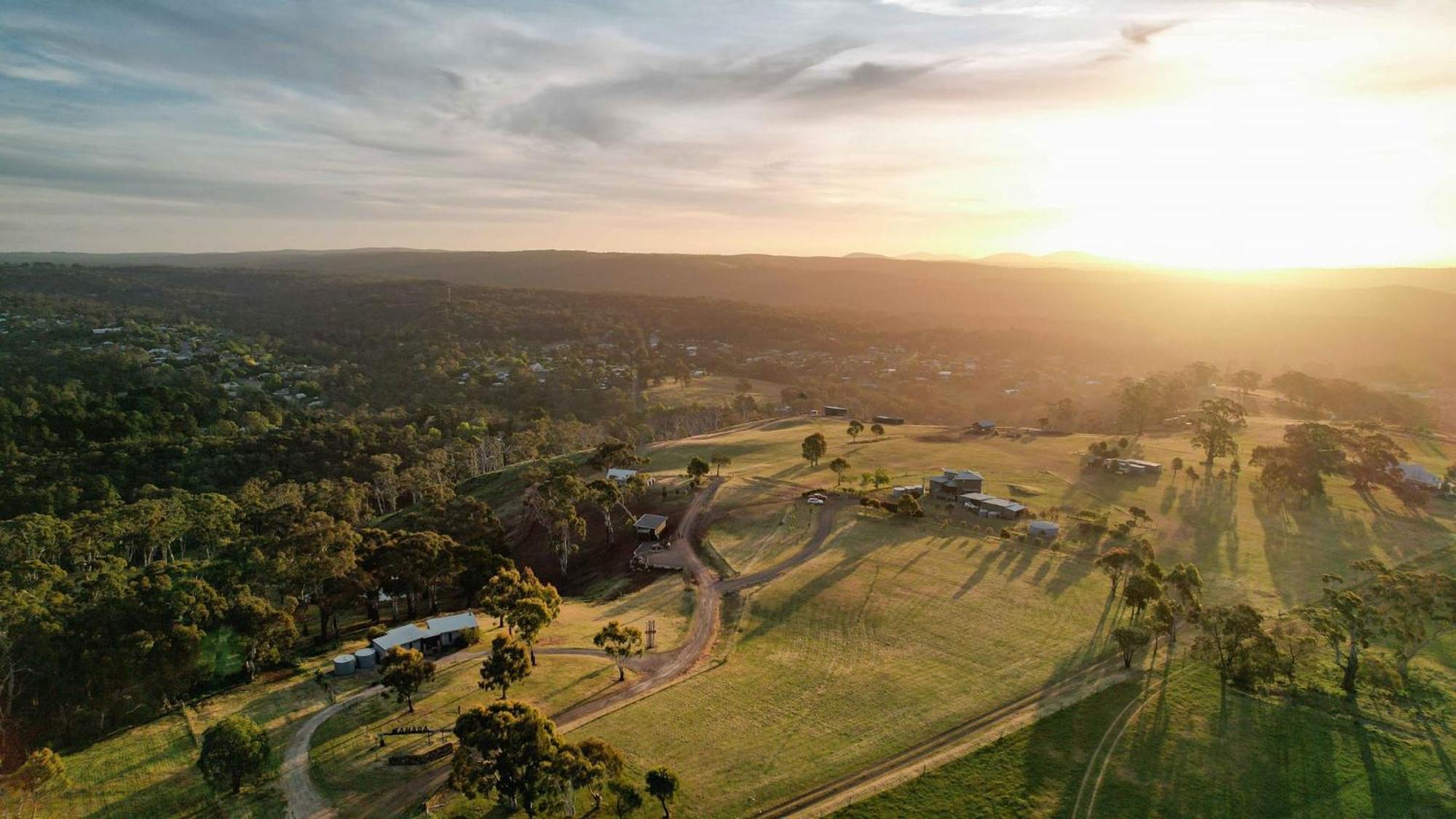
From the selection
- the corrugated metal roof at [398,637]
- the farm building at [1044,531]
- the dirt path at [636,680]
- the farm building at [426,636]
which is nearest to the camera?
→ the dirt path at [636,680]

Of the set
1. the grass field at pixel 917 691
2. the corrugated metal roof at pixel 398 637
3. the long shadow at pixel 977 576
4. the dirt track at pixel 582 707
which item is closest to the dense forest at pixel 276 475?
the grass field at pixel 917 691

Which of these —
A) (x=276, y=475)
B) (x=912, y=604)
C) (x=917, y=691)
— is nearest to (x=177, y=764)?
(x=917, y=691)

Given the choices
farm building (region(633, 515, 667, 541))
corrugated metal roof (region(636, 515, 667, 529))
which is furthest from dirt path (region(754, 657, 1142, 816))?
corrugated metal roof (region(636, 515, 667, 529))

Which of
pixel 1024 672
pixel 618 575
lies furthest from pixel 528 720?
pixel 618 575

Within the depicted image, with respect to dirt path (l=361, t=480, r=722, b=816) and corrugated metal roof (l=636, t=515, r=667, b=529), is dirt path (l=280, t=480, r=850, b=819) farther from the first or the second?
corrugated metal roof (l=636, t=515, r=667, b=529)

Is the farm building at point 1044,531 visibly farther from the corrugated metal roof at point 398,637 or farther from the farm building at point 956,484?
the corrugated metal roof at point 398,637

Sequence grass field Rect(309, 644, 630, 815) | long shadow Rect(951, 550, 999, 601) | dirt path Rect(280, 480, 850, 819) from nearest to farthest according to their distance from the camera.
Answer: dirt path Rect(280, 480, 850, 819)
grass field Rect(309, 644, 630, 815)
long shadow Rect(951, 550, 999, 601)
